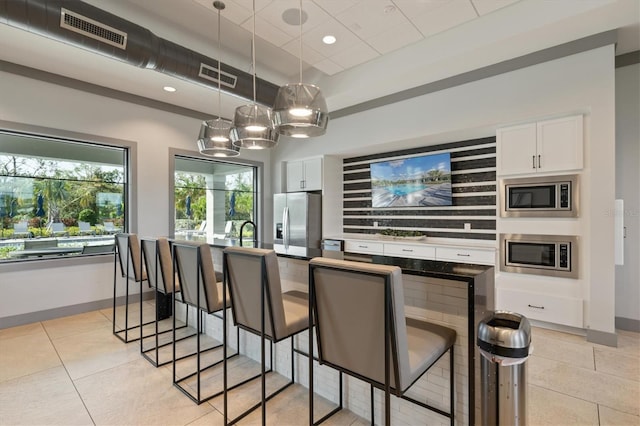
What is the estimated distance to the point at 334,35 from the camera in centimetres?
330

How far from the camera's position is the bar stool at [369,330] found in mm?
1201

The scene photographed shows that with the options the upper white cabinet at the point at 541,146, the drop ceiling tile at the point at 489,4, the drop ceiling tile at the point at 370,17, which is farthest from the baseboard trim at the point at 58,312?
the drop ceiling tile at the point at 489,4

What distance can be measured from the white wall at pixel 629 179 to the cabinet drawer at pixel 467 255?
1.35m

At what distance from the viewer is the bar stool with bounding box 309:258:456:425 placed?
1.20 m

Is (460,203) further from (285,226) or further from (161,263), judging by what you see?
(161,263)

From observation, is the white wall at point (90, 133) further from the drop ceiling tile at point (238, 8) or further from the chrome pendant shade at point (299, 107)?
the chrome pendant shade at point (299, 107)

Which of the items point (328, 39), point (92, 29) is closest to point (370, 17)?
point (328, 39)

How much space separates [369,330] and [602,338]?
3169mm

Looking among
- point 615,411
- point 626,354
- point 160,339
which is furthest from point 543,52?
point 160,339

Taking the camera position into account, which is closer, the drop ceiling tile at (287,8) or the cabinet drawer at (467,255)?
the drop ceiling tile at (287,8)

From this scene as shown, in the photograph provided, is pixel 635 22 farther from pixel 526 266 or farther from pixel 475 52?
pixel 526 266

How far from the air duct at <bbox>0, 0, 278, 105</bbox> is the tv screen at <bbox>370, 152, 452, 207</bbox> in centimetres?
278

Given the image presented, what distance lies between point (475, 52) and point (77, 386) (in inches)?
186

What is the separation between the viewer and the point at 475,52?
325cm
